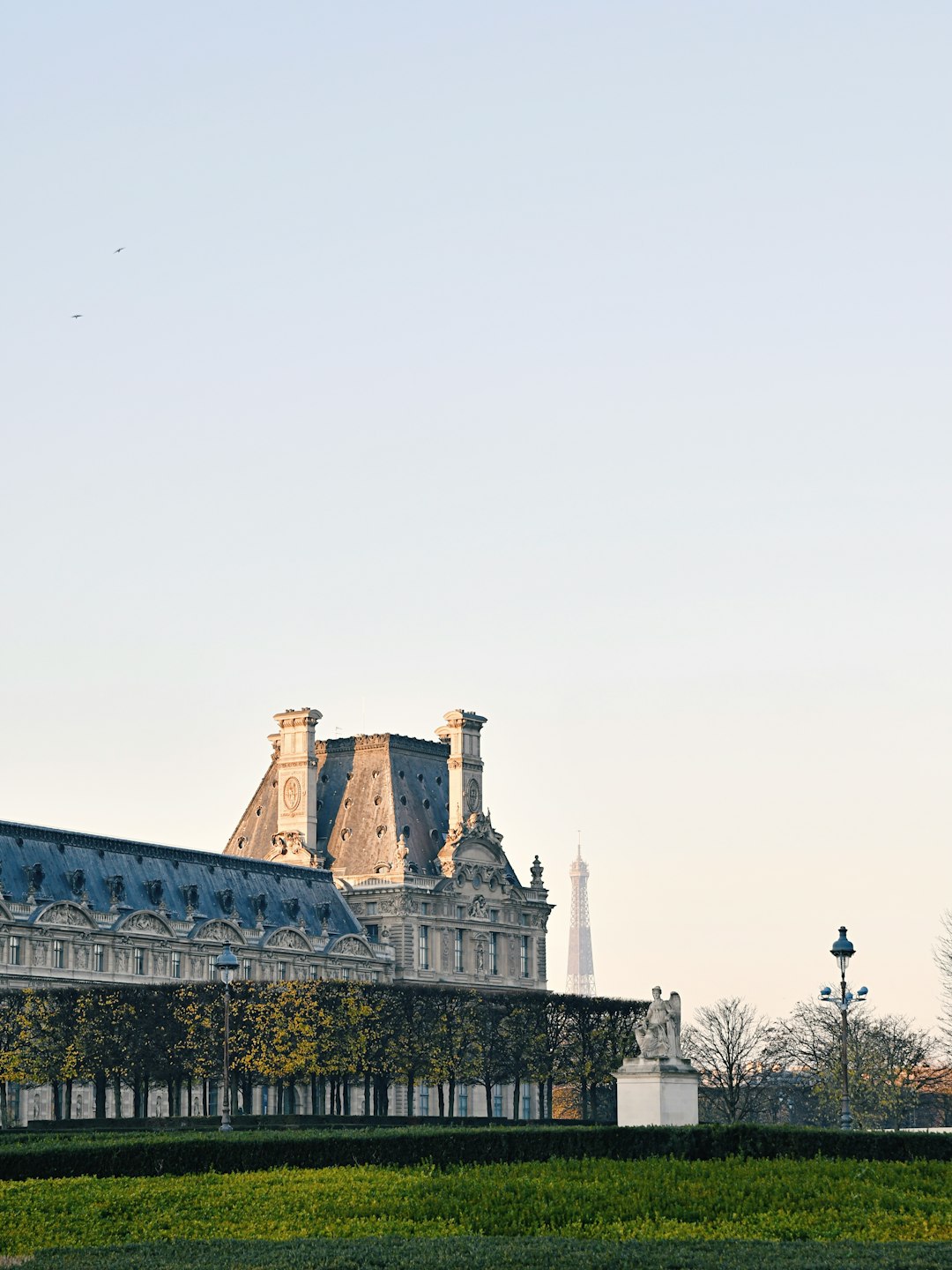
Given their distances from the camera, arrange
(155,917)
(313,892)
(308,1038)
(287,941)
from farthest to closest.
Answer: (313,892), (287,941), (155,917), (308,1038)

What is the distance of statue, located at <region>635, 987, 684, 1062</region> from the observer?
57.9 metres

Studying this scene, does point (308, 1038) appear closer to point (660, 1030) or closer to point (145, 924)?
point (145, 924)

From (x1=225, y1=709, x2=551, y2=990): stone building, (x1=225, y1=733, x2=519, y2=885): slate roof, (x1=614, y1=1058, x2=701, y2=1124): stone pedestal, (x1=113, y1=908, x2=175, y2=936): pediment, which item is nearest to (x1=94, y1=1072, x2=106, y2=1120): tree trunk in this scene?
(x1=113, y1=908, x2=175, y2=936): pediment

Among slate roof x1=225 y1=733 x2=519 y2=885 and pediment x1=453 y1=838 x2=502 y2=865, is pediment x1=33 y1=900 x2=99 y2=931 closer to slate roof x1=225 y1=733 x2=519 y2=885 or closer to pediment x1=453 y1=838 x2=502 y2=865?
slate roof x1=225 y1=733 x2=519 y2=885

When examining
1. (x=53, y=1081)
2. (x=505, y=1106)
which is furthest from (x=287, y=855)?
(x=53, y=1081)

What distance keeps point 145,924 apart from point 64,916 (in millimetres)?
5461

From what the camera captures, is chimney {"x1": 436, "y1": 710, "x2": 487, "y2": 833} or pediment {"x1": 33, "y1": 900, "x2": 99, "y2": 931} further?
chimney {"x1": 436, "y1": 710, "x2": 487, "y2": 833}

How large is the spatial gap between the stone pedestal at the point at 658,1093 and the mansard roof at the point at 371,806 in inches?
2625

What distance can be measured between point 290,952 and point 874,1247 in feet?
280

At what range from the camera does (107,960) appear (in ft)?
335

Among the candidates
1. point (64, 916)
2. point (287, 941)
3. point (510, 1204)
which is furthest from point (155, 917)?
point (510, 1204)

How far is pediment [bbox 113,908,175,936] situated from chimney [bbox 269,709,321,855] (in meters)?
23.1

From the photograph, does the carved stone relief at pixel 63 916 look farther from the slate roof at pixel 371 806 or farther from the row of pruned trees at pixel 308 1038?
the slate roof at pixel 371 806

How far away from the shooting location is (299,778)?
130000mm
